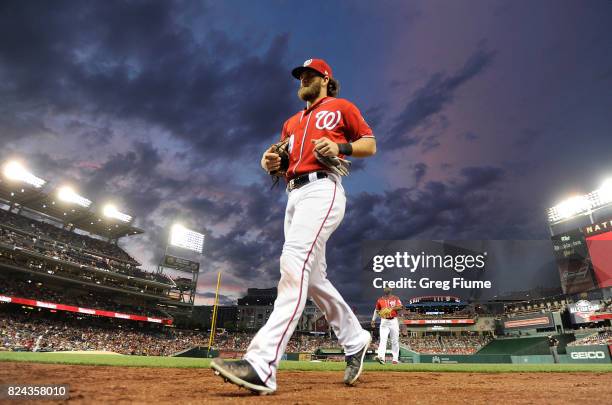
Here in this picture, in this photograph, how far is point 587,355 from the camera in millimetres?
13945

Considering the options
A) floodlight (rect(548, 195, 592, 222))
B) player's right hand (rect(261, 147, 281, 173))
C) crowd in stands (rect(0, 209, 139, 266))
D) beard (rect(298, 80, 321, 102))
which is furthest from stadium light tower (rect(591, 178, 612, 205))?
crowd in stands (rect(0, 209, 139, 266))

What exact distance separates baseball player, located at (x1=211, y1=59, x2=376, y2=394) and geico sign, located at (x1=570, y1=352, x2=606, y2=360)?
48.3 ft

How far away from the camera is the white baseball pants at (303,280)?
2.18m

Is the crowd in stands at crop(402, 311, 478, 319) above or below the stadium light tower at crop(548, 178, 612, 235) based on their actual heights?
below

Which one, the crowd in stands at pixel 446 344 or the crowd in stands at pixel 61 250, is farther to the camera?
the crowd in stands at pixel 446 344

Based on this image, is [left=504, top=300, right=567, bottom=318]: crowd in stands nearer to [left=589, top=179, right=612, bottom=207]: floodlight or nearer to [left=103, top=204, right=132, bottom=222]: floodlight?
[left=589, top=179, right=612, bottom=207]: floodlight

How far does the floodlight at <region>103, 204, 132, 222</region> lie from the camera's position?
35906mm

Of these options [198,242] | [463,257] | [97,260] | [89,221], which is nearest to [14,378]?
[463,257]

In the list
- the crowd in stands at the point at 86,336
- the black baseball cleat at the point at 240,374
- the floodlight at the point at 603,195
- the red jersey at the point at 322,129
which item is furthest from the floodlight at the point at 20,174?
the floodlight at the point at 603,195

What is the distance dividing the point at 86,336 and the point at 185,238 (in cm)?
1719

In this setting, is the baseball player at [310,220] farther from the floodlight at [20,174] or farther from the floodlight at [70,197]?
the floodlight at [70,197]

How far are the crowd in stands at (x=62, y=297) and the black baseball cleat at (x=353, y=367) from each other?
31131mm

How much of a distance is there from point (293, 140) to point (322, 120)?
0.28 meters

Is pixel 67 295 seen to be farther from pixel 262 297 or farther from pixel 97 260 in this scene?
pixel 262 297
